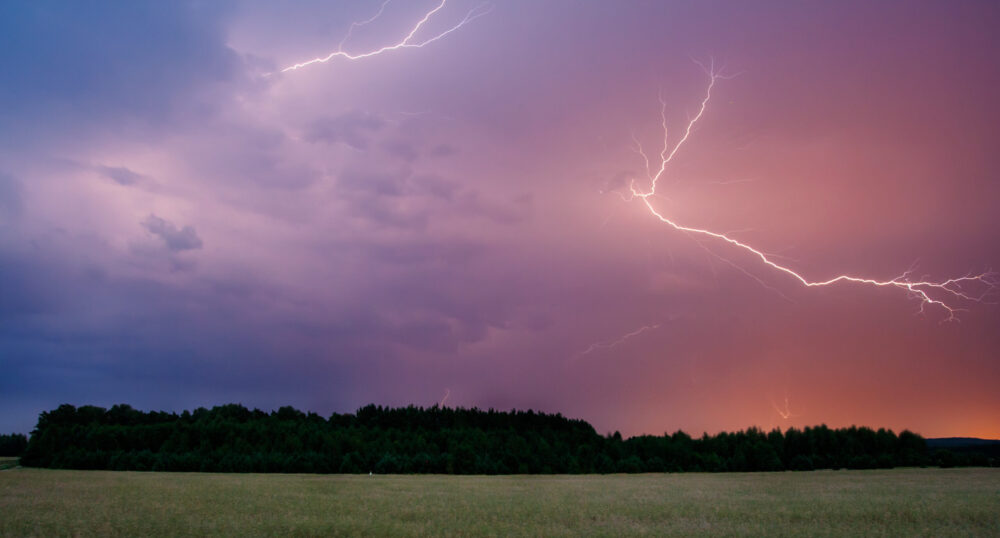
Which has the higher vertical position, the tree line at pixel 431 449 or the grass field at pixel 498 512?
the tree line at pixel 431 449

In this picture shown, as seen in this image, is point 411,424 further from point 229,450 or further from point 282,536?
point 282,536

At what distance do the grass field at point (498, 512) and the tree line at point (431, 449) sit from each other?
29245 millimetres

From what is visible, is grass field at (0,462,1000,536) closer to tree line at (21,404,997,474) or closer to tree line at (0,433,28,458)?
tree line at (21,404,997,474)

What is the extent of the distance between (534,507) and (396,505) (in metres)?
5.52

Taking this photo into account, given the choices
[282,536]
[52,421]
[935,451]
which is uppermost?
[52,421]

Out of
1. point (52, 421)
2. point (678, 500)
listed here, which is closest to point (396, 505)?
point (678, 500)

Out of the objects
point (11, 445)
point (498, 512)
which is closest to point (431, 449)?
point (498, 512)

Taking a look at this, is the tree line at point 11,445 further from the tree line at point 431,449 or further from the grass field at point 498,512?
the grass field at point 498,512

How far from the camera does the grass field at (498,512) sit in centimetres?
1991

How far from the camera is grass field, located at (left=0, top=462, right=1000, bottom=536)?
19.9m

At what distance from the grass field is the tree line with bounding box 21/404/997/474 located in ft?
95.9

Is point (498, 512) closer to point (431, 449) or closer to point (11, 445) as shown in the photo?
point (431, 449)

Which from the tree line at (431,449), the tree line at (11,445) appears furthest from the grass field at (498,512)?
the tree line at (11,445)

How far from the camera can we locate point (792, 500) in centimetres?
2878
